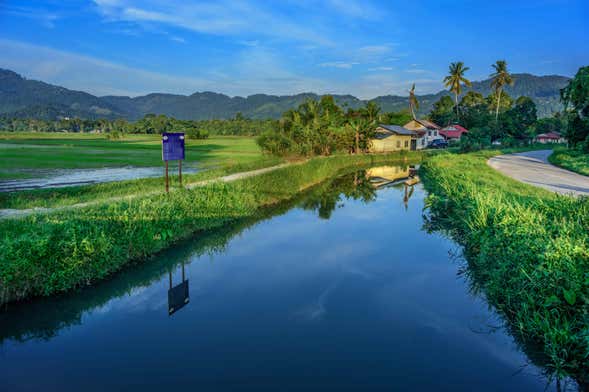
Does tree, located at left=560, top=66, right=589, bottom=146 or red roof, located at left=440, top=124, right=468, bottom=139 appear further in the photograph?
red roof, located at left=440, top=124, right=468, bottom=139

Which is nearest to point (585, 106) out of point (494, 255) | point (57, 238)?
point (494, 255)

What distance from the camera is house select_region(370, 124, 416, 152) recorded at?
55.9 m

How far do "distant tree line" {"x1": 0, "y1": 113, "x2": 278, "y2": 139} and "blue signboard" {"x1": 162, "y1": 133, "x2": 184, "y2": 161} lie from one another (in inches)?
2663

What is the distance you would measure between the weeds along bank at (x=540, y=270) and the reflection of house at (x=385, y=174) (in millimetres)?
18592

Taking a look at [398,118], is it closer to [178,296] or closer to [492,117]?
[492,117]

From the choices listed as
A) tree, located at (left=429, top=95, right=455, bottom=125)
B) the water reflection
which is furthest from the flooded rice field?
tree, located at (left=429, top=95, right=455, bottom=125)

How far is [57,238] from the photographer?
863cm

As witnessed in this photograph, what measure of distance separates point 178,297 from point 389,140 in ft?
172

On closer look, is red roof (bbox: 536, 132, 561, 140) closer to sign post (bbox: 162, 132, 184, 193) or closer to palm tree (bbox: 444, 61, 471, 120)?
palm tree (bbox: 444, 61, 471, 120)

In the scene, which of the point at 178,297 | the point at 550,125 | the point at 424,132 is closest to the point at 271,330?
the point at 178,297

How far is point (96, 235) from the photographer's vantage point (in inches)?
371

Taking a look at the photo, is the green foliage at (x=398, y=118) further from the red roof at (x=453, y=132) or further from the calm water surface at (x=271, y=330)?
the calm water surface at (x=271, y=330)

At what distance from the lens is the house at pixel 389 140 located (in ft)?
183

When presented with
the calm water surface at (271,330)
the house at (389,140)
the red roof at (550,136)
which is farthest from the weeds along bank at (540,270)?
the red roof at (550,136)
